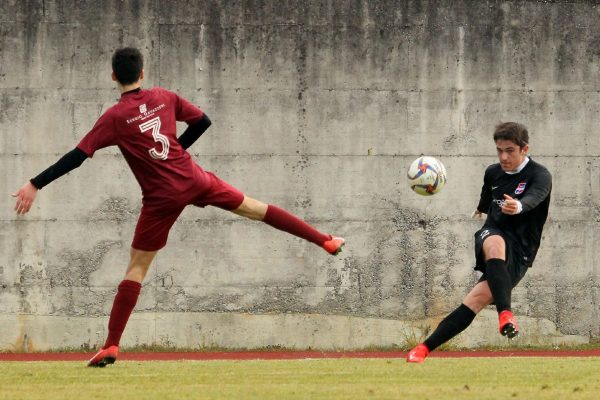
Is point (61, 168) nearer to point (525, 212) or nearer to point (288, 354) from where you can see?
point (525, 212)

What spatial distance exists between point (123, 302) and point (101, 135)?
3.82 feet

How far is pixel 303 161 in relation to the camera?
11.6 m

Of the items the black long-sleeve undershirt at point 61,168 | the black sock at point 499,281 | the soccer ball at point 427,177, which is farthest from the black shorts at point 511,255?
the black long-sleeve undershirt at point 61,168

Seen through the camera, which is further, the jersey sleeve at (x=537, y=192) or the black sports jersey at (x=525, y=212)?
the black sports jersey at (x=525, y=212)

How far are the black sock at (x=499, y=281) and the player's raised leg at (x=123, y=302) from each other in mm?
2243

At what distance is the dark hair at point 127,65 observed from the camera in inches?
281

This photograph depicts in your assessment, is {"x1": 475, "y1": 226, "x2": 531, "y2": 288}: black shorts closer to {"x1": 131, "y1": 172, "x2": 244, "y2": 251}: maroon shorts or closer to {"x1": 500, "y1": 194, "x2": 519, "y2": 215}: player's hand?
{"x1": 500, "y1": 194, "x2": 519, "y2": 215}: player's hand

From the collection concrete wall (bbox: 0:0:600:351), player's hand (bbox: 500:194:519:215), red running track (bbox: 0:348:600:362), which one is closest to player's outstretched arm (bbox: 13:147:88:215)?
player's hand (bbox: 500:194:519:215)

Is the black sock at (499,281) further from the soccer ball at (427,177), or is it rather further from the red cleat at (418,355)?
the soccer ball at (427,177)

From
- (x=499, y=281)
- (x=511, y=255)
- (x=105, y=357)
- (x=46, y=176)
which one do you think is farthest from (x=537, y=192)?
(x=46, y=176)

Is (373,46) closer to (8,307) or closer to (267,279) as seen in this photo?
(267,279)

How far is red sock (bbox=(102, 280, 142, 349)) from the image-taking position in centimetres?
737

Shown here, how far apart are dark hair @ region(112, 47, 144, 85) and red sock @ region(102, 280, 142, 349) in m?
1.36

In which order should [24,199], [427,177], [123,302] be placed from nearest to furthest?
[24,199] → [123,302] → [427,177]
